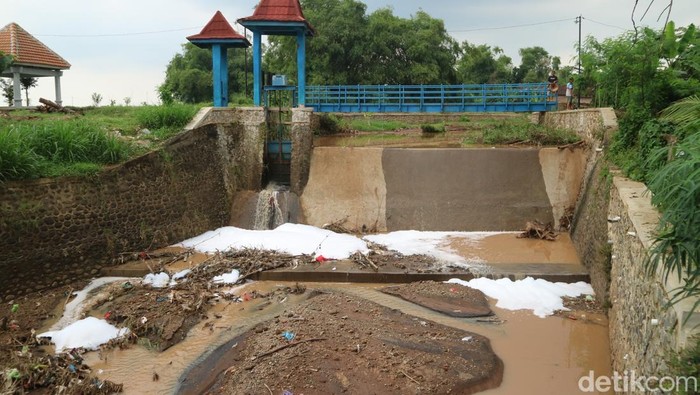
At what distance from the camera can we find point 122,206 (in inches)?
435

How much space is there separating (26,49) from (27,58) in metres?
0.60

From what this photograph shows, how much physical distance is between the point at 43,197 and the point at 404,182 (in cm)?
831

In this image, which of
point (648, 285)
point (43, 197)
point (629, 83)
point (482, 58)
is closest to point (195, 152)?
point (43, 197)

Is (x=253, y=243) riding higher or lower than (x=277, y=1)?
lower

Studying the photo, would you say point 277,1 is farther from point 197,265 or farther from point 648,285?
point 648,285

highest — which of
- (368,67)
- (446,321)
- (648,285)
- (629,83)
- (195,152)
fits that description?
(368,67)

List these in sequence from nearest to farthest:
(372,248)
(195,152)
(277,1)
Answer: (372,248) → (195,152) → (277,1)

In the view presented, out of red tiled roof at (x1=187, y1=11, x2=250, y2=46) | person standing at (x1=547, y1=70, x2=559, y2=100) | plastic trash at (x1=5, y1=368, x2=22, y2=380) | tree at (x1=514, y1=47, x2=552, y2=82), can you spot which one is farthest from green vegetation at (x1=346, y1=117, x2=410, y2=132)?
tree at (x1=514, y1=47, x2=552, y2=82)

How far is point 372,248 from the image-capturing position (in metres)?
11.4

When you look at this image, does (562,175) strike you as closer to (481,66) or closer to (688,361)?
(688,361)

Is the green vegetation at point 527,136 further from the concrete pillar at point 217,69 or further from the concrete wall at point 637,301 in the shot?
the concrete pillar at point 217,69

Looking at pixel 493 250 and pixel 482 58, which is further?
pixel 482 58

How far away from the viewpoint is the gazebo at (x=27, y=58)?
57.4ft

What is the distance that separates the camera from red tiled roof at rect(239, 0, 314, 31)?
50.8 ft
